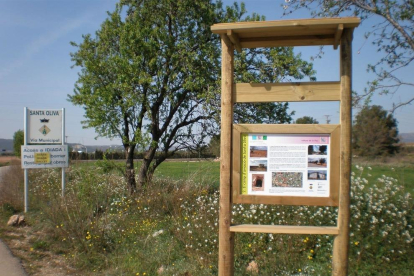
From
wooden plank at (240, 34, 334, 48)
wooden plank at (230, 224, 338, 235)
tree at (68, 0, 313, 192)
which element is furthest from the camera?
tree at (68, 0, 313, 192)

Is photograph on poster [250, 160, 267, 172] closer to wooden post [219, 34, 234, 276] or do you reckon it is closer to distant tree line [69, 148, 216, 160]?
wooden post [219, 34, 234, 276]

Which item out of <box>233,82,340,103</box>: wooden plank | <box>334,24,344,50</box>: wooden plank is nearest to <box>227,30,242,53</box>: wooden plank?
<box>233,82,340,103</box>: wooden plank

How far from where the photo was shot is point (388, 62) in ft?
28.0

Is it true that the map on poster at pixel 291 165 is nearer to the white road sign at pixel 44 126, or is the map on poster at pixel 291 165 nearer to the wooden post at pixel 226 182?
the wooden post at pixel 226 182

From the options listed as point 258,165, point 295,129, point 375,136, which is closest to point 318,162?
point 295,129

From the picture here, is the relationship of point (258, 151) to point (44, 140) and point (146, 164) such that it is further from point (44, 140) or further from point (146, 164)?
point (44, 140)

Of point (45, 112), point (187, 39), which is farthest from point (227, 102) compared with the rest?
point (45, 112)

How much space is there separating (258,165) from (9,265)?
4.34 m

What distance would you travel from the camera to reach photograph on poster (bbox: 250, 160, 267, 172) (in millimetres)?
4133

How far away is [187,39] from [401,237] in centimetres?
702

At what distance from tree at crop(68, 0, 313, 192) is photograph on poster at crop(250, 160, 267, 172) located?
548 centimetres

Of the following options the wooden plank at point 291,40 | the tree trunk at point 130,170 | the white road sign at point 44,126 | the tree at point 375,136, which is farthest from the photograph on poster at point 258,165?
the tree at point 375,136

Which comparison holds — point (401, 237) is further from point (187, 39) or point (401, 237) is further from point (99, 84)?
point (99, 84)

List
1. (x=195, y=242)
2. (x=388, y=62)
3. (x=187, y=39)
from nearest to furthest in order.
→ 1. (x=195, y=242)
2. (x=388, y=62)
3. (x=187, y=39)
